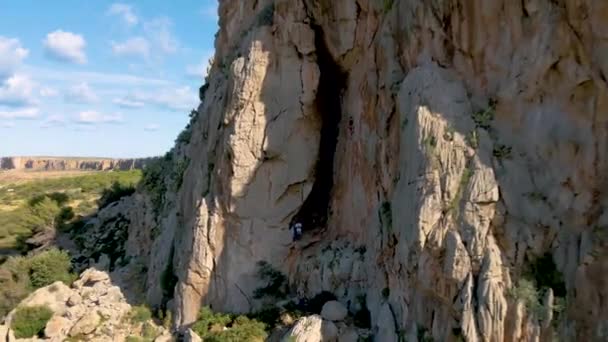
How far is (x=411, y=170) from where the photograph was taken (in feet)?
50.6

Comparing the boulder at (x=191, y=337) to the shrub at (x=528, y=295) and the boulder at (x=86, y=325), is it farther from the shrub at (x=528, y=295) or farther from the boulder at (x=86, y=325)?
the shrub at (x=528, y=295)

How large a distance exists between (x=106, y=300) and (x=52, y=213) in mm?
17882

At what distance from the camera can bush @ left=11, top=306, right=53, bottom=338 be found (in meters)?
22.9

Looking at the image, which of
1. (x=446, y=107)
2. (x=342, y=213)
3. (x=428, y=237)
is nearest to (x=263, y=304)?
(x=342, y=213)

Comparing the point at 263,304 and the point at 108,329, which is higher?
the point at 263,304

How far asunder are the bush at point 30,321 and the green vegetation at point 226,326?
6.31 metres

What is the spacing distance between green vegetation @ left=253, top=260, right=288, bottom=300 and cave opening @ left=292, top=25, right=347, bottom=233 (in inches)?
74.1

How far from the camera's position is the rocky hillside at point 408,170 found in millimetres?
12859

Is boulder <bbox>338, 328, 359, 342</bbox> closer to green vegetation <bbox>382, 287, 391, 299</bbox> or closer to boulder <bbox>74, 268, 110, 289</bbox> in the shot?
green vegetation <bbox>382, 287, 391, 299</bbox>

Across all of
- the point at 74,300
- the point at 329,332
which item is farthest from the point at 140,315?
the point at 329,332

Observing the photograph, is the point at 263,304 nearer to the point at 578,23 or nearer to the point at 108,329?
the point at 108,329

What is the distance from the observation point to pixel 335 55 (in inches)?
827

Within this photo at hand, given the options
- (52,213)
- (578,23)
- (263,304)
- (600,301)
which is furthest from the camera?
(52,213)

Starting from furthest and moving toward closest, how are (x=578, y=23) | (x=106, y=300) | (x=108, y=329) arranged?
(x=106, y=300) → (x=108, y=329) → (x=578, y=23)
